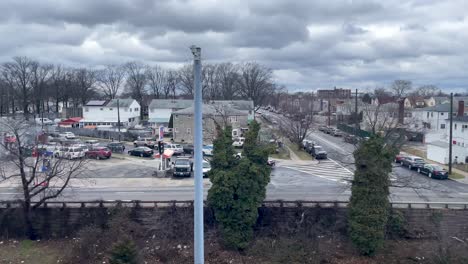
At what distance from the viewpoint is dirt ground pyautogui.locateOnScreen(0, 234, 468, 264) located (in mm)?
17031

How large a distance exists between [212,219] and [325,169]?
52.1 ft

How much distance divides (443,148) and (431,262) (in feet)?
75.5

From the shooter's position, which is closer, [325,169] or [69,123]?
[325,169]

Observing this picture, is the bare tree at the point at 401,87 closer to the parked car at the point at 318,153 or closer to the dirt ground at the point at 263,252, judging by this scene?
the parked car at the point at 318,153

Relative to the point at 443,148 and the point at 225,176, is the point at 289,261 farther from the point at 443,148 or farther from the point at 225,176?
the point at 443,148

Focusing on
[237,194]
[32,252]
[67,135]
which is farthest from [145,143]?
[237,194]

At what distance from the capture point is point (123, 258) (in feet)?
44.3

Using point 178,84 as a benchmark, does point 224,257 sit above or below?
below

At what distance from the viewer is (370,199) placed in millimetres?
17516

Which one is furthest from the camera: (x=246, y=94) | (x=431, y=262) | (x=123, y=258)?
(x=246, y=94)

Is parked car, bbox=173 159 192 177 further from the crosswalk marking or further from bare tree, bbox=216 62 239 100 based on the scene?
bare tree, bbox=216 62 239 100

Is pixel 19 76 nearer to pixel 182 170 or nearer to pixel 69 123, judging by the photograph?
pixel 69 123

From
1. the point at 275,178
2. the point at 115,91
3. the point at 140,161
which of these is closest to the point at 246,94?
the point at 115,91

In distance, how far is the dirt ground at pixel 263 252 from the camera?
1703 centimetres
